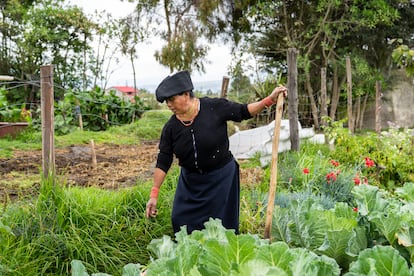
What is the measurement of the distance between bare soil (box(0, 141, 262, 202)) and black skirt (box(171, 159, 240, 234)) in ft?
5.29

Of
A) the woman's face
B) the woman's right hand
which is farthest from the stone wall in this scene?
the woman's face

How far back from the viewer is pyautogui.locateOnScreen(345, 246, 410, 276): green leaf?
1123 mm

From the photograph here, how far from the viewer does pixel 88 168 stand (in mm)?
6977

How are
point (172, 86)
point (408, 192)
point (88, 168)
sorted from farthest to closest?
point (88, 168), point (172, 86), point (408, 192)

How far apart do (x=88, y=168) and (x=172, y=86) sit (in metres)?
4.63

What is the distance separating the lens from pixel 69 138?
990 centimetres

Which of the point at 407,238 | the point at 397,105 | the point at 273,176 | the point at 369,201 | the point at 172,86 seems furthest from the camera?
the point at 397,105

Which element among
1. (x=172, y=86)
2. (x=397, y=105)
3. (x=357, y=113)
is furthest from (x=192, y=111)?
(x=397, y=105)

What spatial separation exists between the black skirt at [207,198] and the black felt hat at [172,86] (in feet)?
2.05

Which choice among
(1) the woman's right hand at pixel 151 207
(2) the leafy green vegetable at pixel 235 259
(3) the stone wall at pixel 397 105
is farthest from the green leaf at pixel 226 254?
(3) the stone wall at pixel 397 105

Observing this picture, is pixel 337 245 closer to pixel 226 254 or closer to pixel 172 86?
pixel 226 254

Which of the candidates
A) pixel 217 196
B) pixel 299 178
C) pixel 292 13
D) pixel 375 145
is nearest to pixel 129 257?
pixel 217 196

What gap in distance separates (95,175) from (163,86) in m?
3.96

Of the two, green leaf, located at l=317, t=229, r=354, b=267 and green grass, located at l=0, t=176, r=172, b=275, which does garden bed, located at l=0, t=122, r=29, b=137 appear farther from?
green leaf, located at l=317, t=229, r=354, b=267
